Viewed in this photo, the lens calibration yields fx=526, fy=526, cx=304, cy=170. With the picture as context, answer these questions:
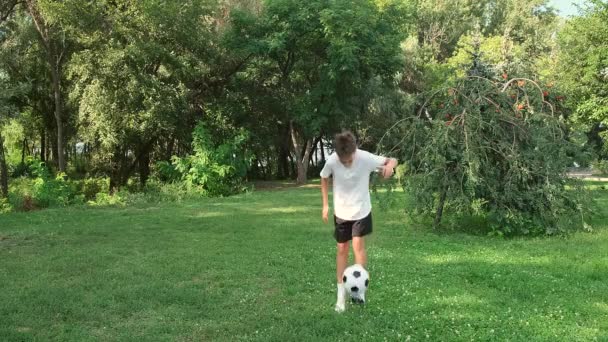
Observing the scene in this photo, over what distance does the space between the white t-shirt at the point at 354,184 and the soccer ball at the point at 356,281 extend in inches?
19.7

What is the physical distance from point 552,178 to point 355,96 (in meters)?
13.0

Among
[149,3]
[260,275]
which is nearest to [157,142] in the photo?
[149,3]

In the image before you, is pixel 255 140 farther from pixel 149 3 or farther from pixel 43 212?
pixel 43 212

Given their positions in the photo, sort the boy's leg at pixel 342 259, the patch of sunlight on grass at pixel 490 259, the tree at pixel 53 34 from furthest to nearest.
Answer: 1. the tree at pixel 53 34
2. the patch of sunlight on grass at pixel 490 259
3. the boy's leg at pixel 342 259

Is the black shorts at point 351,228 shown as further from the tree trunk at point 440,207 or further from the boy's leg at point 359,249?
the tree trunk at point 440,207

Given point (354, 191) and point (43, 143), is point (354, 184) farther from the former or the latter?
point (43, 143)

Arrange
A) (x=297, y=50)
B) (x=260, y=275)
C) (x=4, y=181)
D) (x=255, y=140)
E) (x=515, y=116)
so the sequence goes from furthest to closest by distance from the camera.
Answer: (x=255, y=140) → (x=297, y=50) → (x=4, y=181) → (x=515, y=116) → (x=260, y=275)

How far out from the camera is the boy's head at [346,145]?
199 inches

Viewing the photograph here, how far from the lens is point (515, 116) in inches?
387


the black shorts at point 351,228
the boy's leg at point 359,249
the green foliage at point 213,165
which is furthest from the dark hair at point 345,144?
the green foliage at point 213,165

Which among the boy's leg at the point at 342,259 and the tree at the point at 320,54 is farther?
the tree at the point at 320,54

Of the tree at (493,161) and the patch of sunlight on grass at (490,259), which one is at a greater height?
the tree at (493,161)

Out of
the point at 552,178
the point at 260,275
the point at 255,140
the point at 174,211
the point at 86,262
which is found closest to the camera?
the point at 260,275

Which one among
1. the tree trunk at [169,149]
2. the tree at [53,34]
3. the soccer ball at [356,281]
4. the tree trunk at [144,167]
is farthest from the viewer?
the tree trunk at [144,167]
